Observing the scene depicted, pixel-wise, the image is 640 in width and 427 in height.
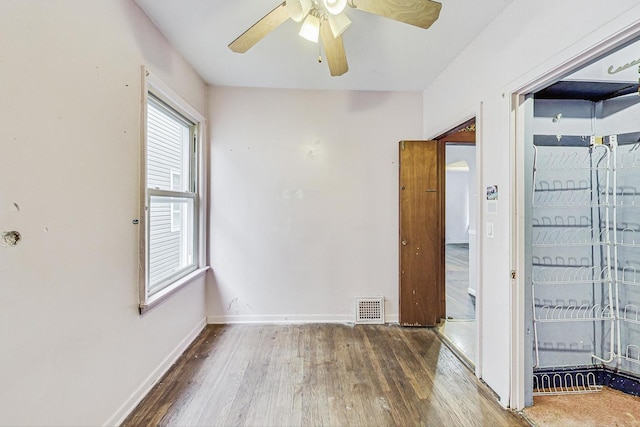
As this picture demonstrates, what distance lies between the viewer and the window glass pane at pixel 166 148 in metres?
2.01

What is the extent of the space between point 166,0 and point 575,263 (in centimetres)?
331

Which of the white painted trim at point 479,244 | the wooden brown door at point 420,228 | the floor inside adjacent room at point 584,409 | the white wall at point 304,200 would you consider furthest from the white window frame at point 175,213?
the floor inside adjacent room at point 584,409

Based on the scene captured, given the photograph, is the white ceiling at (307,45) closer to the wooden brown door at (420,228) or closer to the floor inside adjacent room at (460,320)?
the wooden brown door at (420,228)

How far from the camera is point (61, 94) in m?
1.20

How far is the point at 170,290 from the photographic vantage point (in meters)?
2.06

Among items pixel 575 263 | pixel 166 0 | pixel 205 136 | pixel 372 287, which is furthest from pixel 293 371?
pixel 166 0

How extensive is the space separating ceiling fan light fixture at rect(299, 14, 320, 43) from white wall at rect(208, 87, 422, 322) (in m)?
1.39

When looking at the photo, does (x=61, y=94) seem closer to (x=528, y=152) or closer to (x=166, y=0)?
(x=166, y=0)

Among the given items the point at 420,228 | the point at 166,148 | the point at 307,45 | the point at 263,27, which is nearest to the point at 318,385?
the point at 420,228

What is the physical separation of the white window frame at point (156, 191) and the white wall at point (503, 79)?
94.5 inches

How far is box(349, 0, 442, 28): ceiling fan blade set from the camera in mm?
Result: 1265

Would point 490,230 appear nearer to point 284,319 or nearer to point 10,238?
point 284,319

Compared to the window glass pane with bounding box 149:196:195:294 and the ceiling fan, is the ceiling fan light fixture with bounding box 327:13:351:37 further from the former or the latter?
the window glass pane with bounding box 149:196:195:294

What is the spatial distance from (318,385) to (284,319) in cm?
108
